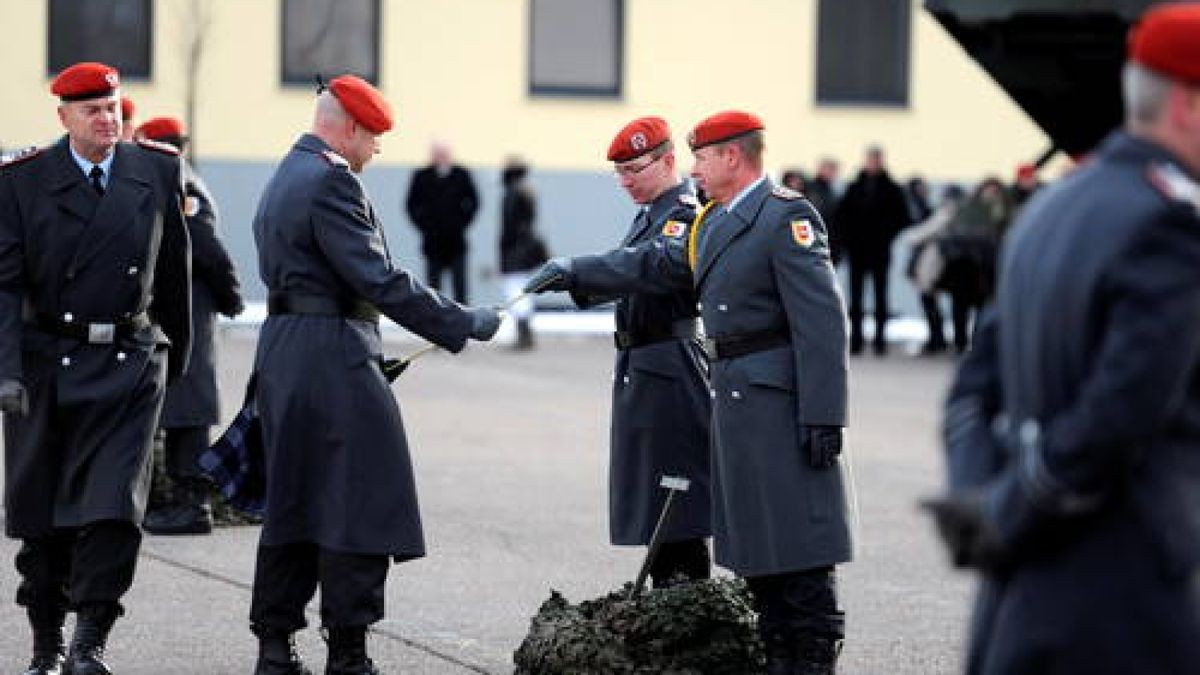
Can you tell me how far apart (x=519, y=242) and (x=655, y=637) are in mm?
17158

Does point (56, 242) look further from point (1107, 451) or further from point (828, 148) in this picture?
point (828, 148)

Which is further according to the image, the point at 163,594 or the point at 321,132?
the point at 163,594

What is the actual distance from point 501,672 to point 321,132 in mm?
1847

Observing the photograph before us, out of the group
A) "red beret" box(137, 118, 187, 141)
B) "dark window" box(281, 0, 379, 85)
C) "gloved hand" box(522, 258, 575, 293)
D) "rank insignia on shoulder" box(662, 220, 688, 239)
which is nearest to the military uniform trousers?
"gloved hand" box(522, 258, 575, 293)

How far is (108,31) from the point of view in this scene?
28938 mm

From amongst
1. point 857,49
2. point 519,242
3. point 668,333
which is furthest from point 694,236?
point 857,49

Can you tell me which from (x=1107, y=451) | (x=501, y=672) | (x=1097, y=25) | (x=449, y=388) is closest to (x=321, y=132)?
(x=501, y=672)

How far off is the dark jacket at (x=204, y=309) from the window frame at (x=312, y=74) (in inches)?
654

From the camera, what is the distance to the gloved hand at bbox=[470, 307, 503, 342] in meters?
8.38

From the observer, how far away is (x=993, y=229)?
24.9 metres

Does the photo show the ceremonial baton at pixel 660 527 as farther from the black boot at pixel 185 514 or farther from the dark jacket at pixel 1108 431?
the black boot at pixel 185 514

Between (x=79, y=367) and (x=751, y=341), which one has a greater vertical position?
(x=751, y=341)

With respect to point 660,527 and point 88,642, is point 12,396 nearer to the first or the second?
point 88,642

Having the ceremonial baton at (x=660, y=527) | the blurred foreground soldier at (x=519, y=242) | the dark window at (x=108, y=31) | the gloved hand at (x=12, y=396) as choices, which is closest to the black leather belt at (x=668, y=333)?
the ceremonial baton at (x=660, y=527)
